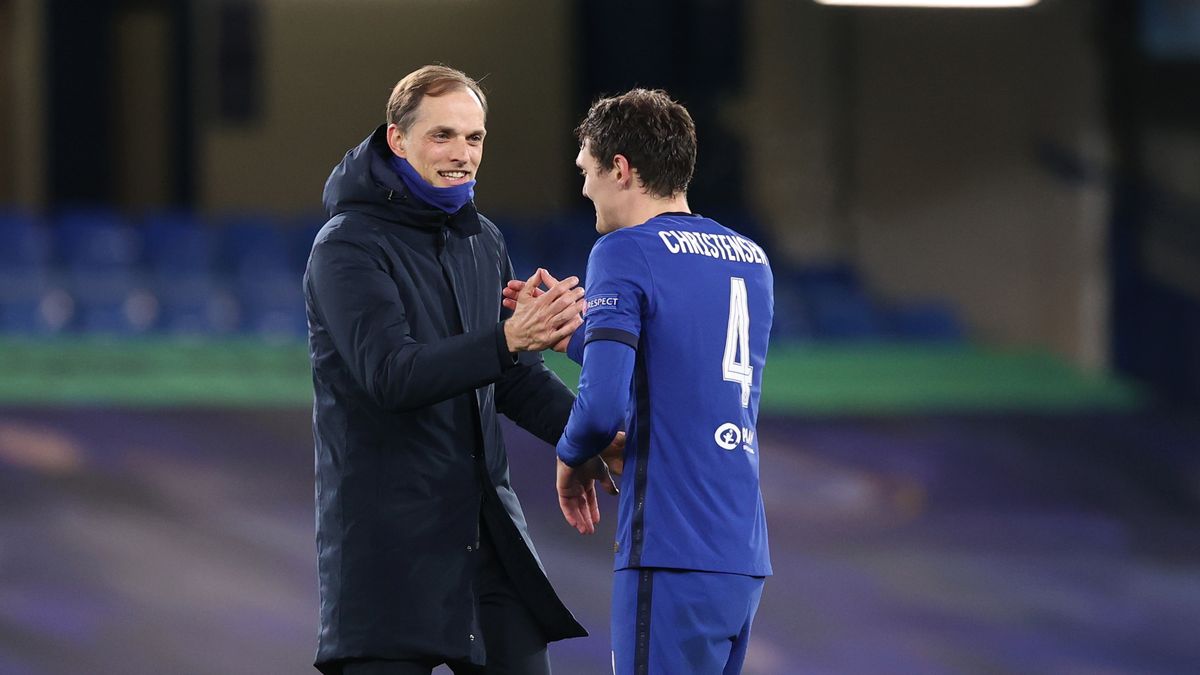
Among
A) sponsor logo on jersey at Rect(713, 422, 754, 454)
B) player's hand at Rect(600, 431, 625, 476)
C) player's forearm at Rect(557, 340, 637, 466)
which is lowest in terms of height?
player's hand at Rect(600, 431, 625, 476)

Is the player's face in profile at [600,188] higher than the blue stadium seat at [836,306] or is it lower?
higher

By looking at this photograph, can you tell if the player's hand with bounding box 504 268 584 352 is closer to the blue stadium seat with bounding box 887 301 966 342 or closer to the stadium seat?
the stadium seat

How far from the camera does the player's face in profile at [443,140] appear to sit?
2697 millimetres

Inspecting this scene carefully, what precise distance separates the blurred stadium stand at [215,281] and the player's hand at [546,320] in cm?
366

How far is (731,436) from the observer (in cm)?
262

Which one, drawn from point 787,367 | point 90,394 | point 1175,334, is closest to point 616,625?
point 90,394

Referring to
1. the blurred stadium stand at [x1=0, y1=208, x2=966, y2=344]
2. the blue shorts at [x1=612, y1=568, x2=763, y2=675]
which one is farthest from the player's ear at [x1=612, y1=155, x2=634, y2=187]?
the blurred stadium stand at [x1=0, y1=208, x2=966, y2=344]

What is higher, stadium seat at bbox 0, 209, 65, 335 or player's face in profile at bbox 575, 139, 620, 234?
player's face in profile at bbox 575, 139, 620, 234

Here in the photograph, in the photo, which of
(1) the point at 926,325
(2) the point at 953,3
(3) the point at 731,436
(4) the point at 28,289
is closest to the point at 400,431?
(3) the point at 731,436

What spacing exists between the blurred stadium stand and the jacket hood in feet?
11.3

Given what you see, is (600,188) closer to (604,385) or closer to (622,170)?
(622,170)

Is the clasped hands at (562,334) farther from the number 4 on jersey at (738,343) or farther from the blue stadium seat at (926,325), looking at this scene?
the blue stadium seat at (926,325)

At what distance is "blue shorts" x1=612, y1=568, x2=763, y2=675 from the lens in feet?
8.43

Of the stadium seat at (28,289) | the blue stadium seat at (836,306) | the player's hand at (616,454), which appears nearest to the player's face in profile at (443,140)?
the player's hand at (616,454)
